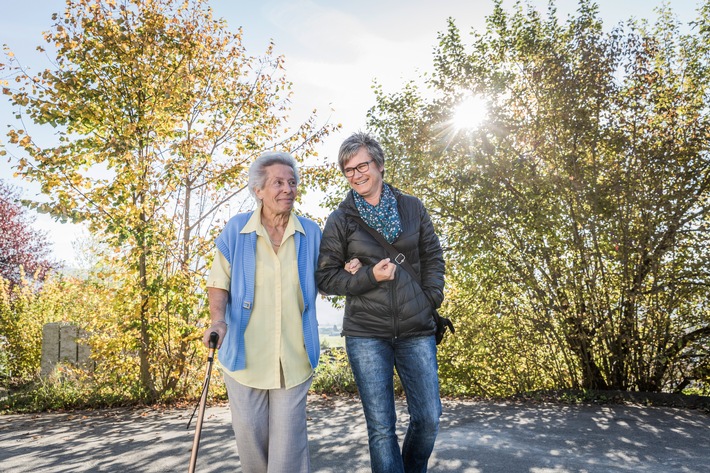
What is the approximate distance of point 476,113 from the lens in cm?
820

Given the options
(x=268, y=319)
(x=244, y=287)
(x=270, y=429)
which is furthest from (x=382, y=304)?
(x=270, y=429)

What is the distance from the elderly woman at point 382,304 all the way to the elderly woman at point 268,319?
21 centimetres

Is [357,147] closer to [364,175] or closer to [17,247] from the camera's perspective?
[364,175]

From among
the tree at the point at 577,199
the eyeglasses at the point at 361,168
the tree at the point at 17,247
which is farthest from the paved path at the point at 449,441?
the tree at the point at 17,247

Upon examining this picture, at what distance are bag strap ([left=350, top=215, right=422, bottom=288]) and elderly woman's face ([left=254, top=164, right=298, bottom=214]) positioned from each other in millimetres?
403

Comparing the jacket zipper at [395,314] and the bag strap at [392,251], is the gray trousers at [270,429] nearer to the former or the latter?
the jacket zipper at [395,314]

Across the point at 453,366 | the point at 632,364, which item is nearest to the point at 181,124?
the point at 453,366

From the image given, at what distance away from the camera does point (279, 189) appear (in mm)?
2629

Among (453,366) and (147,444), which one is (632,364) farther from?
(147,444)

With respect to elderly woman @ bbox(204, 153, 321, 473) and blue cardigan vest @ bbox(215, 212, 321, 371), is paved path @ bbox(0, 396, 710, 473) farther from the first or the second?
blue cardigan vest @ bbox(215, 212, 321, 371)

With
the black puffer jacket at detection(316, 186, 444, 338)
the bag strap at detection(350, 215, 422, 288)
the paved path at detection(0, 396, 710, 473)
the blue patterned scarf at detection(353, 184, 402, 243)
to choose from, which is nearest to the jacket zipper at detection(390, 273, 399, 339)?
the black puffer jacket at detection(316, 186, 444, 338)

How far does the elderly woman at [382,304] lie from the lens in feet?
8.64

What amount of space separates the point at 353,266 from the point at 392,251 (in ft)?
0.83

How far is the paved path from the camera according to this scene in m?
4.18
